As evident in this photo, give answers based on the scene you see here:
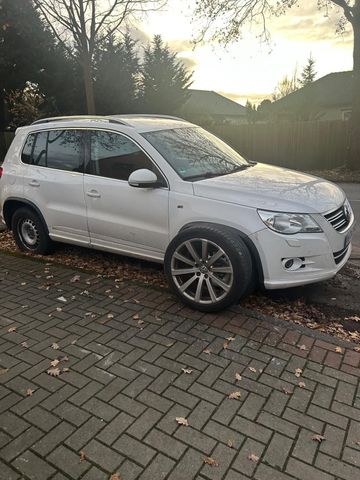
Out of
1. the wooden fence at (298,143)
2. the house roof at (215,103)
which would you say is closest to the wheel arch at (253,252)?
the wooden fence at (298,143)

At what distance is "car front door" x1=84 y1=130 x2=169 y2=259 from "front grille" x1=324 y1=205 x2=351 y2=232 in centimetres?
157

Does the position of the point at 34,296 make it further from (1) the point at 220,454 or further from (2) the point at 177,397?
(1) the point at 220,454

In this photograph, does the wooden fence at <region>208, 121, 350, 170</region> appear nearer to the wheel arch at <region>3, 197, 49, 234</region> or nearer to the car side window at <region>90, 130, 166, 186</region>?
the car side window at <region>90, 130, 166, 186</region>

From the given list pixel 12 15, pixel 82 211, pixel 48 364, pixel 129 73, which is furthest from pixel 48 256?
pixel 129 73

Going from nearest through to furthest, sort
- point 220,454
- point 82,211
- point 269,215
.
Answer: point 220,454 → point 269,215 → point 82,211

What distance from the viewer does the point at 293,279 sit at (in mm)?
3695

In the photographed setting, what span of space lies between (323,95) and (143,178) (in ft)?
125

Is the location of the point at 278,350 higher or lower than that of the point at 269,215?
lower

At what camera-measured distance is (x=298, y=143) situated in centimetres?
1864

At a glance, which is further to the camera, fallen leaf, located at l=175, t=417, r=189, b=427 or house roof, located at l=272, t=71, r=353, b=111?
house roof, located at l=272, t=71, r=353, b=111

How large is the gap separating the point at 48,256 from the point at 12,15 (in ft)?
54.1

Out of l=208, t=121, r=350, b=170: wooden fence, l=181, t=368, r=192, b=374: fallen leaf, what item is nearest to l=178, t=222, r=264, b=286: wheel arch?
l=181, t=368, r=192, b=374: fallen leaf

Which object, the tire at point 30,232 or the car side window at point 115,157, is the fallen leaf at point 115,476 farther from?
the tire at point 30,232

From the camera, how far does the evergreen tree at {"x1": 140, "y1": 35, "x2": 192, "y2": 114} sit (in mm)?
29750
